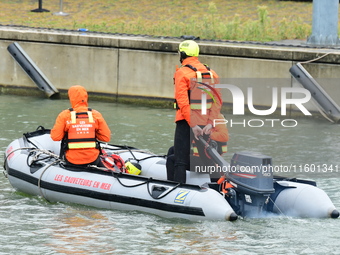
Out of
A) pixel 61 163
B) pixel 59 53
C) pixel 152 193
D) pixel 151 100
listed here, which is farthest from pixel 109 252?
pixel 59 53

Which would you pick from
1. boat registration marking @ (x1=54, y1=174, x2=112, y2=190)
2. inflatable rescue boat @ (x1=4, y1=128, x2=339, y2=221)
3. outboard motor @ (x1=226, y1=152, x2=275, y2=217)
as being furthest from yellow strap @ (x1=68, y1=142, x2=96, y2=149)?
outboard motor @ (x1=226, y1=152, x2=275, y2=217)

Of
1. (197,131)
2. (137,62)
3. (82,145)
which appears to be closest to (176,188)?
(197,131)

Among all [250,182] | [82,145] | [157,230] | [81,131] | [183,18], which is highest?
[183,18]

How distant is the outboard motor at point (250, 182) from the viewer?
30.9 feet

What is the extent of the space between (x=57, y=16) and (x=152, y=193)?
1486cm

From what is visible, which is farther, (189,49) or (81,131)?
(81,131)

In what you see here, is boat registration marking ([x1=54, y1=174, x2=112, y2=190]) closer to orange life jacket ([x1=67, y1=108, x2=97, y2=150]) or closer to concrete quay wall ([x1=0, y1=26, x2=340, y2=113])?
orange life jacket ([x1=67, y1=108, x2=97, y2=150])

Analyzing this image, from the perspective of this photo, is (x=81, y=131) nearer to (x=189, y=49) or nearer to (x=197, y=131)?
(x=197, y=131)

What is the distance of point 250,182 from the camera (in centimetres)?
948

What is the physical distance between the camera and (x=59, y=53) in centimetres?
1927

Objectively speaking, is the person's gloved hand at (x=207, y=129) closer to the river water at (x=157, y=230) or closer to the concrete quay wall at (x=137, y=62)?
the river water at (x=157, y=230)

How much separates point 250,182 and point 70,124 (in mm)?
2376

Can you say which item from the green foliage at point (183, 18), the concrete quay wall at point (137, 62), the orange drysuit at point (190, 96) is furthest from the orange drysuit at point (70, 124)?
the green foliage at point (183, 18)

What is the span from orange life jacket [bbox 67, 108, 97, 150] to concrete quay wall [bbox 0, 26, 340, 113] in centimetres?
650
